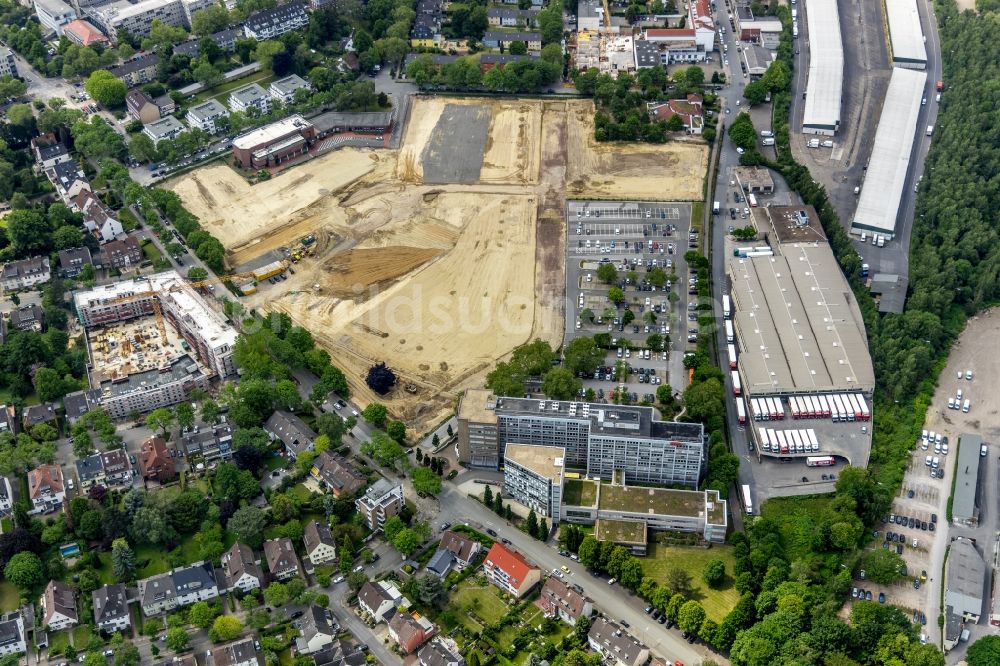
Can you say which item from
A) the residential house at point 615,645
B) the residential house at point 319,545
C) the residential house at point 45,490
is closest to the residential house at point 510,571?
the residential house at point 615,645

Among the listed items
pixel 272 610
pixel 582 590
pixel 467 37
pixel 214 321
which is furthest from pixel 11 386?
pixel 467 37

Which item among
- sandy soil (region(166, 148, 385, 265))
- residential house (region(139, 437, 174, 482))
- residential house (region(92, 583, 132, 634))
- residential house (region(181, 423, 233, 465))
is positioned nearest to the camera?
residential house (region(92, 583, 132, 634))

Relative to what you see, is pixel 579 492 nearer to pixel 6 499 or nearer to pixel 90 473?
pixel 90 473

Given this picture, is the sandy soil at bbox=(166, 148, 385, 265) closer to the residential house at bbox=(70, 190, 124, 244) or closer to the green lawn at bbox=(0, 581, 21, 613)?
the residential house at bbox=(70, 190, 124, 244)

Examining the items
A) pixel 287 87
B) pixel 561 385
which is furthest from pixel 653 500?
pixel 287 87

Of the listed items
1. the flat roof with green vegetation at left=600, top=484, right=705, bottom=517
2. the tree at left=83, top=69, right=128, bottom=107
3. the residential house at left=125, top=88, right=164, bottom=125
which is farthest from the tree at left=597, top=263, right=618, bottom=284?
the tree at left=83, top=69, right=128, bottom=107
